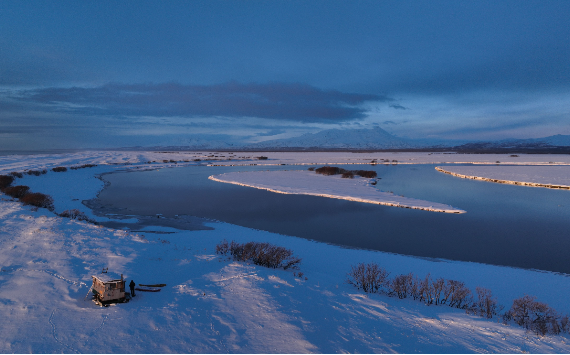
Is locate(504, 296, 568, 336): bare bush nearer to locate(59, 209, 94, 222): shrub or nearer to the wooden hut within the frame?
the wooden hut

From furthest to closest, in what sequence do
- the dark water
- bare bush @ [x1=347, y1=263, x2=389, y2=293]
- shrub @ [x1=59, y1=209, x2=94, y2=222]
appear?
shrub @ [x1=59, y1=209, x2=94, y2=222], the dark water, bare bush @ [x1=347, y1=263, x2=389, y2=293]

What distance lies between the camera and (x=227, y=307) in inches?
253

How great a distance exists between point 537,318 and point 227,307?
21.1ft

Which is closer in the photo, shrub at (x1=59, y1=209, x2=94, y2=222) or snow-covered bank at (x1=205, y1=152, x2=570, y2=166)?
shrub at (x1=59, y1=209, x2=94, y2=222)

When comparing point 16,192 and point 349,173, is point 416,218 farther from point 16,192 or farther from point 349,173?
point 16,192

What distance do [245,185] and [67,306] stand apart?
2219 cm

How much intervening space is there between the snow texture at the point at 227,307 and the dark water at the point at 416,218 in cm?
191

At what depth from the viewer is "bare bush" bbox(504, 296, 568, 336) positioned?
234 inches

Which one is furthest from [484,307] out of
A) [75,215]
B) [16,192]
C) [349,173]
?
[349,173]

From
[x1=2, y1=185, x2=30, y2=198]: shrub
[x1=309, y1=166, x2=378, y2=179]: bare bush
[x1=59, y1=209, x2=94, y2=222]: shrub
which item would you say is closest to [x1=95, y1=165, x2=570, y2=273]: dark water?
[x1=59, y1=209, x2=94, y2=222]: shrub

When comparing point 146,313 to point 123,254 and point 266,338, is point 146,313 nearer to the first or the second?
point 266,338

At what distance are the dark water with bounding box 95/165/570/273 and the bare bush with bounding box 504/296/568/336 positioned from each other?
398 centimetres

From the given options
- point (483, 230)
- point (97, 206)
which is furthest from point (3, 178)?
point (483, 230)

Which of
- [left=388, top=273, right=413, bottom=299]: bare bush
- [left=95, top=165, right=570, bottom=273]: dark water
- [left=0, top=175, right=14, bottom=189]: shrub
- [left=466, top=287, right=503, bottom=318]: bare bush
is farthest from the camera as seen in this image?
[left=0, top=175, right=14, bottom=189]: shrub
